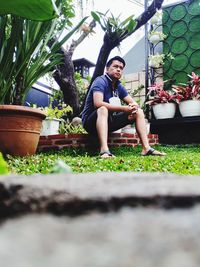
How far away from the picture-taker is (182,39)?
21.0 ft

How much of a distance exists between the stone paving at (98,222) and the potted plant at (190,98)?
5.12m

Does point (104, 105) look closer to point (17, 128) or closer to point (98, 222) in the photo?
point (17, 128)

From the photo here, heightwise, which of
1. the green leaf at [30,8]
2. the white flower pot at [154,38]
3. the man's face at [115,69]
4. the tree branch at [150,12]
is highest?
the tree branch at [150,12]

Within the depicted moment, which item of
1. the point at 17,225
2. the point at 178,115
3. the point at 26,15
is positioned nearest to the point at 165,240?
the point at 17,225

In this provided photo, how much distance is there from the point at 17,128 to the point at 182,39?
389 centimetres

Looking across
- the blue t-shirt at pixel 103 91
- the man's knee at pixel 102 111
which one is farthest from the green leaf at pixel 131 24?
the man's knee at pixel 102 111

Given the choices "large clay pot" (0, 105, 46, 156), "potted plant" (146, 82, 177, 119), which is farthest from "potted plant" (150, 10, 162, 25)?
"large clay pot" (0, 105, 46, 156)

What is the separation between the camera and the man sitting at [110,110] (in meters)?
3.94

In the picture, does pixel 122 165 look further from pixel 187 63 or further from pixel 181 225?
pixel 187 63

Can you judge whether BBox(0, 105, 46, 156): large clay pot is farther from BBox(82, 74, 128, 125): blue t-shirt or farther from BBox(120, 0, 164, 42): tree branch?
BBox(120, 0, 164, 42): tree branch

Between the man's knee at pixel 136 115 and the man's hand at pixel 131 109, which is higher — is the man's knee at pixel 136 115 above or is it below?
below

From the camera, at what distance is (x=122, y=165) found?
2941mm

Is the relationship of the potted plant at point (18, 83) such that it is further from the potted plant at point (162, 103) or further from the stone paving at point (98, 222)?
the stone paving at point (98, 222)

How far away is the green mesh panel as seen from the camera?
628cm
